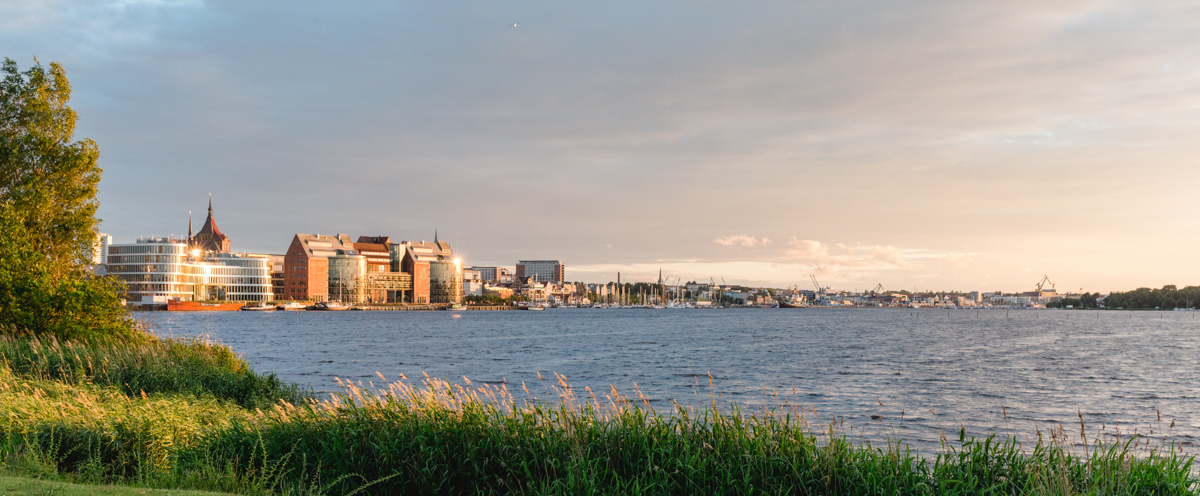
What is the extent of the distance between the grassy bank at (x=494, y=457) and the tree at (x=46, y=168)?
2039 cm

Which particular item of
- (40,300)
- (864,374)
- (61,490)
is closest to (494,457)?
(61,490)

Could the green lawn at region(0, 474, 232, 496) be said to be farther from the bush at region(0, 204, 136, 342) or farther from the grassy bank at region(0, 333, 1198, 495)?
the bush at region(0, 204, 136, 342)

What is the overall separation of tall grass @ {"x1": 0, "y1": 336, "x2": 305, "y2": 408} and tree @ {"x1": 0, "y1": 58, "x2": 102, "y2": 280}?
7932 mm

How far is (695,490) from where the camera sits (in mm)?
11438

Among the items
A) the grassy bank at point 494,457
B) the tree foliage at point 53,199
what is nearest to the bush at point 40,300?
the tree foliage at point 53,199

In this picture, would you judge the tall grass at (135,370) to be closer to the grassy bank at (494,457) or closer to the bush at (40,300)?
the bush at (40,300)

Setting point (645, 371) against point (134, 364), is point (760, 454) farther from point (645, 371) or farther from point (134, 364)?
point (645, 371)

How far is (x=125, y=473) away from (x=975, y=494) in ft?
43.8

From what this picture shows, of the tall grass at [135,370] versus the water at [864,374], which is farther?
the water at [864,374]

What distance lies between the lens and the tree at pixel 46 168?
102ft

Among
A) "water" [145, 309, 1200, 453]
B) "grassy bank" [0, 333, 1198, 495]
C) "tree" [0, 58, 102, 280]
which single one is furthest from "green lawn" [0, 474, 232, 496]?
"tree" [0, 58, 102, 280]

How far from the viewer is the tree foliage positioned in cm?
2861

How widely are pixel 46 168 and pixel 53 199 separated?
4.42 feet

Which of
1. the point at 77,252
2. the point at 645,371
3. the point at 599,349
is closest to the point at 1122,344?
the point at 599,349
